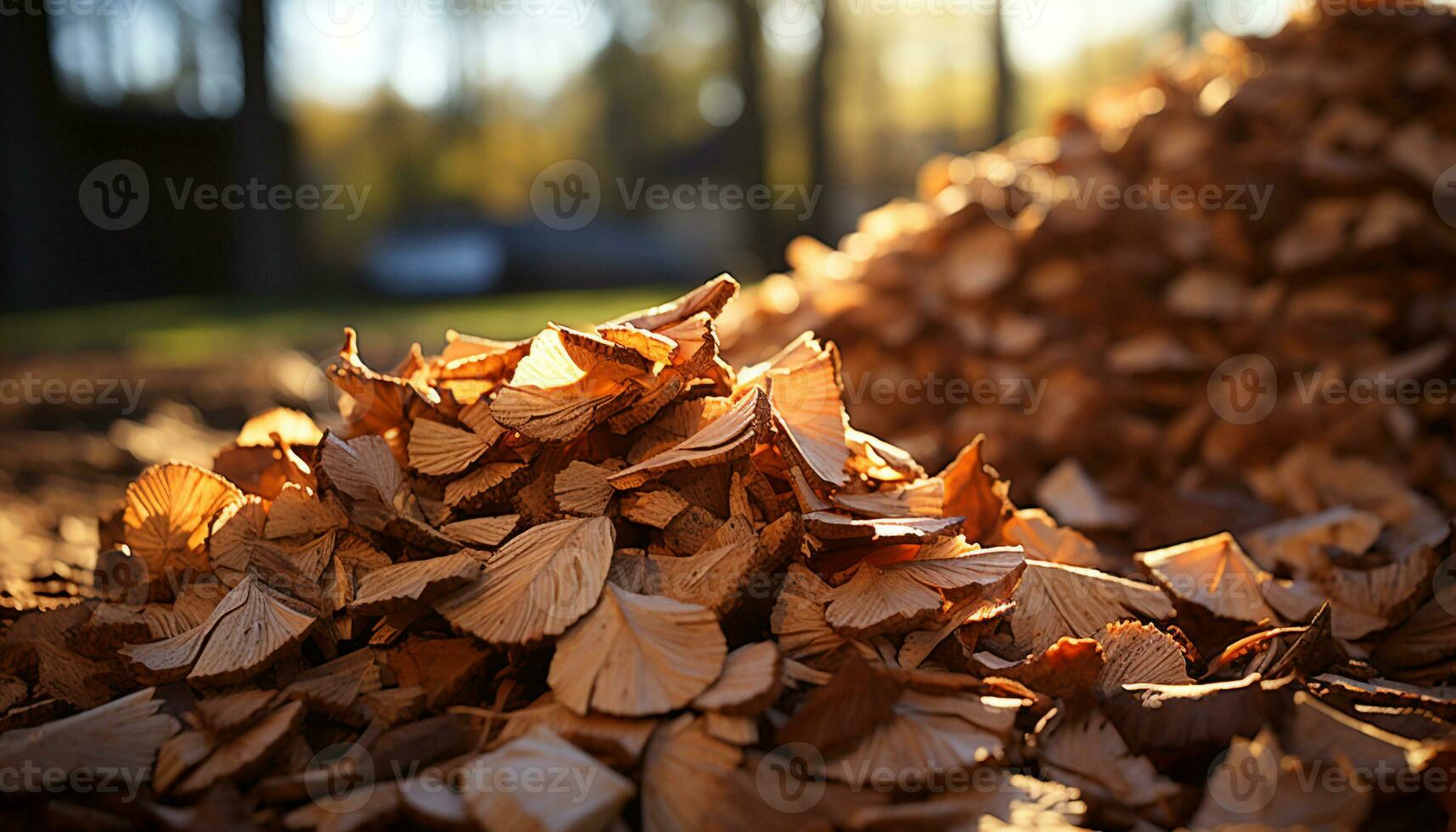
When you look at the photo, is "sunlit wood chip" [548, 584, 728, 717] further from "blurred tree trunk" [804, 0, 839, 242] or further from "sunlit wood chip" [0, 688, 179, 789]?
"blurred tree trunk" [804, 0, 839, 242]

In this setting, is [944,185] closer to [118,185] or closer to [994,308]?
[994,308]

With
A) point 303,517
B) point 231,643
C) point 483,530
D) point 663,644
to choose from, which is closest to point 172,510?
point 303,517

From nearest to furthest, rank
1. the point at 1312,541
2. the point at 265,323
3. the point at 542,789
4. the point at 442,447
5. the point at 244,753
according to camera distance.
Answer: the point at 542,789 → the point at 244,753 → the point at 442,447 → the point at 1312,541 → the point at 265,323

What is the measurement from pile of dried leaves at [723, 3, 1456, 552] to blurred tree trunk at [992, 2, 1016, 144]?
14402 mm

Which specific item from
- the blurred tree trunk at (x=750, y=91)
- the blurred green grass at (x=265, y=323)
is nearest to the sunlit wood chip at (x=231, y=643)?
the blurred green grass at (x=265, y=323)

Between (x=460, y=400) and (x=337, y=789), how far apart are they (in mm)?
632

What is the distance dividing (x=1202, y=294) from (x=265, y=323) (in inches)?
287

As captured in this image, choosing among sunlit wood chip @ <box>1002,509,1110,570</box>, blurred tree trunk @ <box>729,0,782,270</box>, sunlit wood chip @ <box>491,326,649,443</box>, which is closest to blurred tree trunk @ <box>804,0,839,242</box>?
blurred tree trunk @ <box>729,0,782,270</box>

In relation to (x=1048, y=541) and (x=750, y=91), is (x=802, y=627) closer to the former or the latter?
(x=1048, y=541)

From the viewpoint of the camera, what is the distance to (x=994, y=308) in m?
3.34

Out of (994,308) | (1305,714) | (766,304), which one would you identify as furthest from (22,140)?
(1305,714)

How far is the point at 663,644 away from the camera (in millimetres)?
1221

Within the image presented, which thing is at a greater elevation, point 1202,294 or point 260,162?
point 1202,294

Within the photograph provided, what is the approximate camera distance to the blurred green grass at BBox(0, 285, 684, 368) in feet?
21.2
